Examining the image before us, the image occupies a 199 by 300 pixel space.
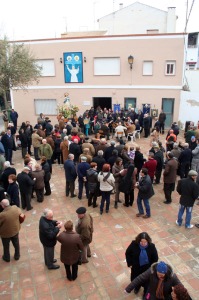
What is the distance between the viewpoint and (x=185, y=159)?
9703 millimetres

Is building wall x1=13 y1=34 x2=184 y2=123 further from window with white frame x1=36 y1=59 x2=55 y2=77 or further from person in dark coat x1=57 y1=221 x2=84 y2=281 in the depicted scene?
person in dark coat x1=57 y1=221 x2=84 y2=281

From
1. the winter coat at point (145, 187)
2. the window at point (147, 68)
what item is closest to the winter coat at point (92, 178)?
the winter coat at point (145, 187)

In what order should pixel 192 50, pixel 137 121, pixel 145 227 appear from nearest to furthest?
pixel 145 227 → pixel 137 121 → pixel 192 50

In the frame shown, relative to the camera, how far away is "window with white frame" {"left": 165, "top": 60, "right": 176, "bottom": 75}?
17.9 m

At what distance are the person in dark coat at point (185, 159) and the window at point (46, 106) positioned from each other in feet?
42.1

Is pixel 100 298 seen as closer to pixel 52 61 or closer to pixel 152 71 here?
Answer: pixel 152 71

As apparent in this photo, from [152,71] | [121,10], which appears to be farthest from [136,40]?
[121,10]

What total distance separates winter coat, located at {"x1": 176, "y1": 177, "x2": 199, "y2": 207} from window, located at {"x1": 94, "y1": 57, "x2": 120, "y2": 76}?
13.4 metres

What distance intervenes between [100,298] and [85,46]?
657 inches

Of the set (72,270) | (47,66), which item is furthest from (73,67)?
(72,270)

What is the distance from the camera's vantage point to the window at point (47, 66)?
19.4 m

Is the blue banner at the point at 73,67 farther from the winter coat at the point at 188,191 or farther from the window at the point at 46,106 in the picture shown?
the winter coat at the point at 188,191

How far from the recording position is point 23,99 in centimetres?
2059

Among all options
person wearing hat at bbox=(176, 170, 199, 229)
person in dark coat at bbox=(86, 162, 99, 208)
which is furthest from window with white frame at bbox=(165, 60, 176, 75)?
person wearing hat at bbox=(176, 170, 199, 229)
